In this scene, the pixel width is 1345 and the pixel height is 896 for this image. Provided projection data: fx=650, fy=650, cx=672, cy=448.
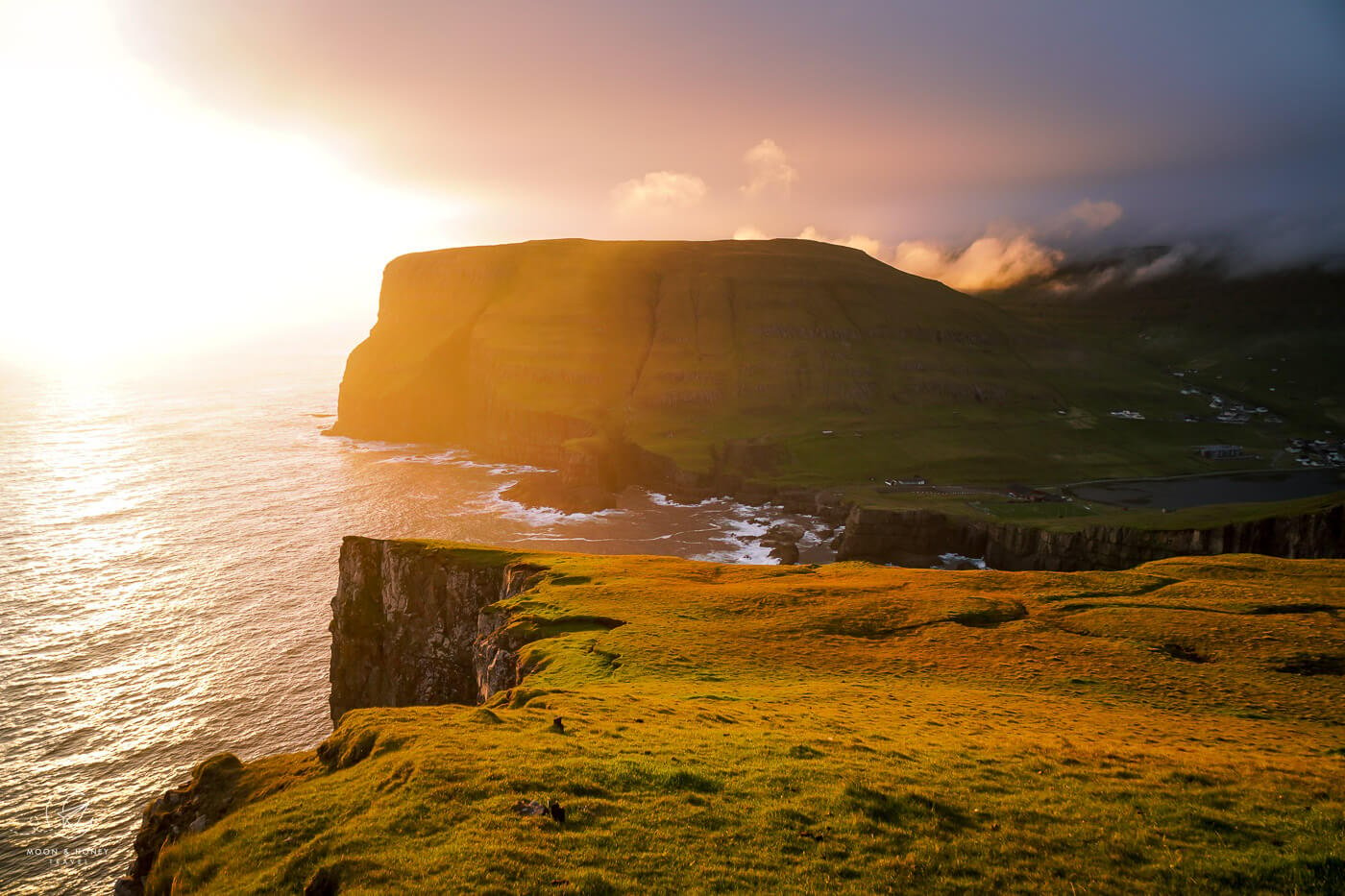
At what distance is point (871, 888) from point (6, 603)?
117230 millimetres

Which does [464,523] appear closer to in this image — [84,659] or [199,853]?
[84,659]

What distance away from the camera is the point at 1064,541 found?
104m

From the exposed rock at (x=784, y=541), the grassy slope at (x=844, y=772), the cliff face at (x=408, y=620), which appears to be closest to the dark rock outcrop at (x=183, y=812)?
the grassy slope at (x=844, y=772)

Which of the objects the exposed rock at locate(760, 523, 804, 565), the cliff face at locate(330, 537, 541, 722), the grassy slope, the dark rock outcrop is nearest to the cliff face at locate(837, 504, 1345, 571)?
the exposed rock at locate(760, 523, 804, 565)

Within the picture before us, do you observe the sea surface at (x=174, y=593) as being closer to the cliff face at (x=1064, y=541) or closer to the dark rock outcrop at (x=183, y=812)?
the cliff face at (x=1064, y=541)

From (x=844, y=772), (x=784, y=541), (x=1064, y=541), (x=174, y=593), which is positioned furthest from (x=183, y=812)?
(x=1064, y=541)

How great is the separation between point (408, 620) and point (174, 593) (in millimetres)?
54541

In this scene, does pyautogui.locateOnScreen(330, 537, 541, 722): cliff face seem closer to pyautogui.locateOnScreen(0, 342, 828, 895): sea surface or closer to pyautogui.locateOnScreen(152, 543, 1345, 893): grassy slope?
pyautogui.locateOnScreen(0, 342, 828, 895): sea surface

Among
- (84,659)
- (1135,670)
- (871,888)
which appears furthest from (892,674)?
(84,659)

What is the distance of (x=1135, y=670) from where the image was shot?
35.8 m

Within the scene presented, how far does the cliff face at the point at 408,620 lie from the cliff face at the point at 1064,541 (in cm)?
7584

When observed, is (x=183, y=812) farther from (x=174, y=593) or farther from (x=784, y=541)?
(x=784, y=541)

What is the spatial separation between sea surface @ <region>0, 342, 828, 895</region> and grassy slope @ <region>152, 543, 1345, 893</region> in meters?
42.6

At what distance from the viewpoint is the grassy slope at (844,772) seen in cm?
1659
